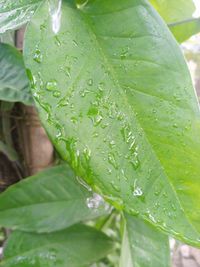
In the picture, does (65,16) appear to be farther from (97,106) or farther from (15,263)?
(15,263)

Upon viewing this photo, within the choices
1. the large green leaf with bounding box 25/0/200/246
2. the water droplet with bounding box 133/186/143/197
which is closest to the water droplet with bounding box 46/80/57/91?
the large green leaf with bounding box 25/0/200/246

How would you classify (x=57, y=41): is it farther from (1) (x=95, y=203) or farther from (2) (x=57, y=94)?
(1) (x=95, y=203)

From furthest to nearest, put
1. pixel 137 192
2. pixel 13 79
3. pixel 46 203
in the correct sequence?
pixel 46 203, pixel 13 79, pixel 137 192

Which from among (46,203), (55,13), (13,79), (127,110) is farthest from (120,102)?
(46,203)

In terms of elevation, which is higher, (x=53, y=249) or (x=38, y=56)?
(x=38, y=56)

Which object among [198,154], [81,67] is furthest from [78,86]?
[198,154]
